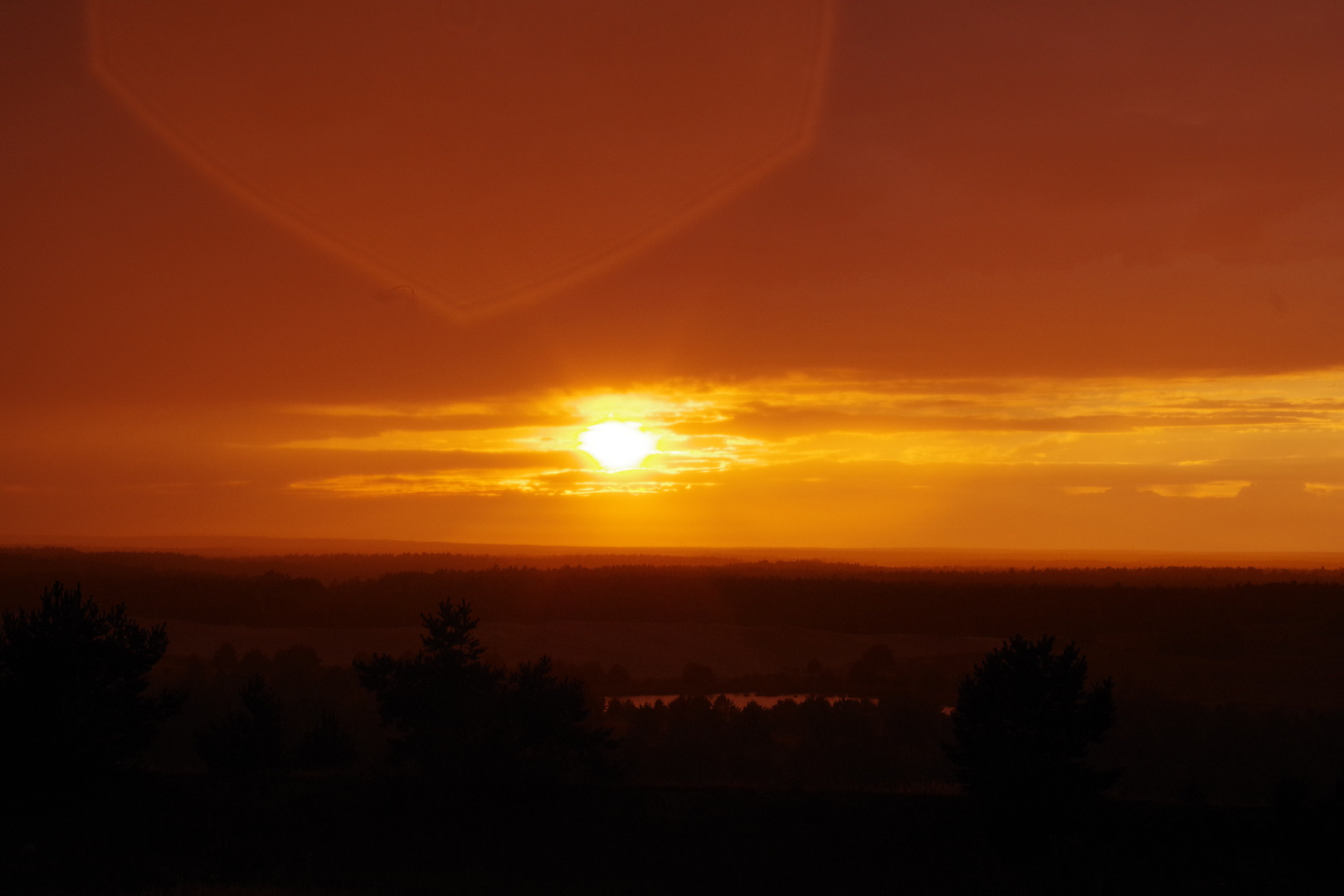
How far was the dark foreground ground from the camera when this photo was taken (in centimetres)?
2009

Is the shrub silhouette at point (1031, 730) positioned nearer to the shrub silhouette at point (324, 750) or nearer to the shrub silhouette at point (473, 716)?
the shrub silhouette at point (473, 716)

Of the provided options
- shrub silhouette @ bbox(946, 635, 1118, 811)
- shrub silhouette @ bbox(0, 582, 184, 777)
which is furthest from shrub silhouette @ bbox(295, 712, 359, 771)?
shrub silhouette @ bbox(946, 635, 1118, 811)

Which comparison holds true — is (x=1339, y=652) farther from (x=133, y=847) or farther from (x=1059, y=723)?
(x=133, y=847)

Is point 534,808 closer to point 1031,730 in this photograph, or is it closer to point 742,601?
point 1031,730

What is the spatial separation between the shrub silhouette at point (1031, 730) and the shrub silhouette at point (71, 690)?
17608 mm

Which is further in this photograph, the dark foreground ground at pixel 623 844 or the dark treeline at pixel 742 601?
the dark treeline at pixel 742 601

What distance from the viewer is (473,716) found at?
1122 inches

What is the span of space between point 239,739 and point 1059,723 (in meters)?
22.8

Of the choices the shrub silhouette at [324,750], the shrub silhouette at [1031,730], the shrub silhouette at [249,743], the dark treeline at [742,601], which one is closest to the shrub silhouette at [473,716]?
the shrub silhouette at [249,743]

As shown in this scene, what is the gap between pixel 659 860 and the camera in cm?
2197

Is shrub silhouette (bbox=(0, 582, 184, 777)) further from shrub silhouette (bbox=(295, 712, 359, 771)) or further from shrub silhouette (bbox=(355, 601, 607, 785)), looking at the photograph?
shrub silhouette (bbox=(295, 712, 359, 771))

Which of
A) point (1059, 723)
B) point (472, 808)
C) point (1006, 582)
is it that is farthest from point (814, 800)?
point (1006, 582)

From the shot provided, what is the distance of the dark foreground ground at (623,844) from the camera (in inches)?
791

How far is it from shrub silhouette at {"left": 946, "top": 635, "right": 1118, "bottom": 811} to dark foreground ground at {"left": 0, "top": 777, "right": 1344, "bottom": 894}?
69 centimetres
